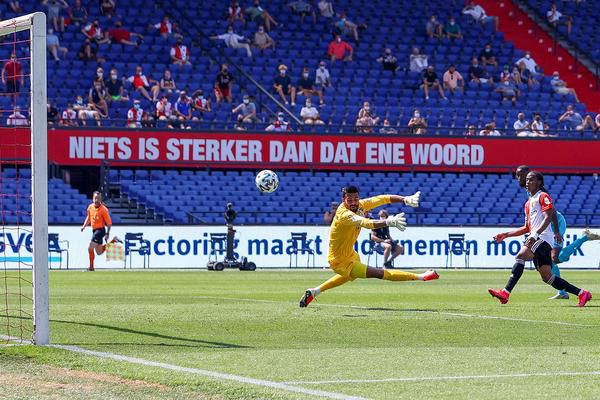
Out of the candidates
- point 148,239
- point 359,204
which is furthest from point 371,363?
point 148,239

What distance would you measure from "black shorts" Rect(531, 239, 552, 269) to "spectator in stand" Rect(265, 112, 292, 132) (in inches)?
920

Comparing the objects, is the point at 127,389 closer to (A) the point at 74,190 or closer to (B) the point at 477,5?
(A) the point at 74,190

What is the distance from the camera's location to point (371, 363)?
1080cm

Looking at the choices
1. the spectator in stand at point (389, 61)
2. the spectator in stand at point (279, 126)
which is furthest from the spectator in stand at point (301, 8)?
the spectator in stand at point (279, 126)

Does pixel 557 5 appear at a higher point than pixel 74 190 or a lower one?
higher

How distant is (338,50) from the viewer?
45250 millimetres

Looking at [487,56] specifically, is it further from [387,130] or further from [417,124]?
[387,130]

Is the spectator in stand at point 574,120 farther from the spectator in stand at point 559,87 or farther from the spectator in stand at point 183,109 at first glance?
the spectator in stand at point 183,109

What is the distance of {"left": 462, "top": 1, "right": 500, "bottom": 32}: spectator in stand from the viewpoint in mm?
49406

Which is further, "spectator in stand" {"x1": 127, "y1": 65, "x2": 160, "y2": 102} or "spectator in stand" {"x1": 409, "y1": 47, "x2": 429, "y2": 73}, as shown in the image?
"spectator in stand" {"x1": 409, "y1": 47, "x2": 429, "y2": 73}

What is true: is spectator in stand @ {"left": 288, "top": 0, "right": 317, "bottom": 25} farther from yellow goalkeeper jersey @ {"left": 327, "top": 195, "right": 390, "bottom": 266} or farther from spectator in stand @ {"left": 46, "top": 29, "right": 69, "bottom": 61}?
yellow goalkeeper jersey @ {"left": 327, "top": 195, "right": 390, "bottom": 266}

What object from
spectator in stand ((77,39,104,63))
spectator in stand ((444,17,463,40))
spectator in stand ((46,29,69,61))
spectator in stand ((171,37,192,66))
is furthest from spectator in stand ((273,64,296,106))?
spectator in stand ((444,17,463,40))

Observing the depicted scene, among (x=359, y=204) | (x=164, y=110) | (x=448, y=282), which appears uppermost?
(x=164, y=110)

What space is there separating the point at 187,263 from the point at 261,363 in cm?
2579
